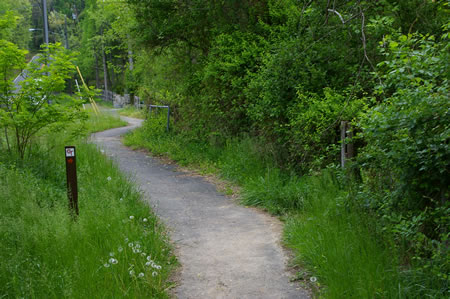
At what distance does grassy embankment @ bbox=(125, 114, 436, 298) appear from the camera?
3.94 metres

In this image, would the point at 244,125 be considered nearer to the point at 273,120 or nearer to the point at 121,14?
the point at 273,120

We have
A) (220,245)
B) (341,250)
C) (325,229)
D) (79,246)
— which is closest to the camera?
(341,250)

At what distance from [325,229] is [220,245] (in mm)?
1466

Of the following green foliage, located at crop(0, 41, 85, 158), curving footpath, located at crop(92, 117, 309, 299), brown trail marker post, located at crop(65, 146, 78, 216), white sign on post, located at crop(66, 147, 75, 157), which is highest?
green foliage, located at crop(0, 41, 85, 158)

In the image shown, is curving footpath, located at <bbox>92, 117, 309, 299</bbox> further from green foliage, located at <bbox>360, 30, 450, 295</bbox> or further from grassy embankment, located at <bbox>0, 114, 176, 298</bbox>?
green foliage, located at <bbox>360, 30, 450, 295</bbox>

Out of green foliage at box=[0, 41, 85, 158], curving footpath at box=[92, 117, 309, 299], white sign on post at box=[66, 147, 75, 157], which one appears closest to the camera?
curving footpath at box=[92, 117, 309, 299]

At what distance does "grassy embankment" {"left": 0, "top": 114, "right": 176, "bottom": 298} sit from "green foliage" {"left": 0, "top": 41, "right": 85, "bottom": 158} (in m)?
0.95

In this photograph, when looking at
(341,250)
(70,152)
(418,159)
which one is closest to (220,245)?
(341,250)

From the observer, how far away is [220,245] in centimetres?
588

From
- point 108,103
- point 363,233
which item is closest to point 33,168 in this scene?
point 363,233

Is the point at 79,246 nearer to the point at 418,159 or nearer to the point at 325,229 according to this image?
the point at 325,229

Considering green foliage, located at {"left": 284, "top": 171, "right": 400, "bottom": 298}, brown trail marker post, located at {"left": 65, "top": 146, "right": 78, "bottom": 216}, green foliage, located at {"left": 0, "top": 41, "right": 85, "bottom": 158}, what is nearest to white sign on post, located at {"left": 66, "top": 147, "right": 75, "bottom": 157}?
brown trail marker post, located at {"left": 65, "top": 146, "right": 78, "bottom": 216}

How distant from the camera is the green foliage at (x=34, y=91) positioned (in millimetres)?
7672

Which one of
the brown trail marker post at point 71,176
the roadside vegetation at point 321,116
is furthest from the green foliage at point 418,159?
the brown trail marker post at point 71,176
